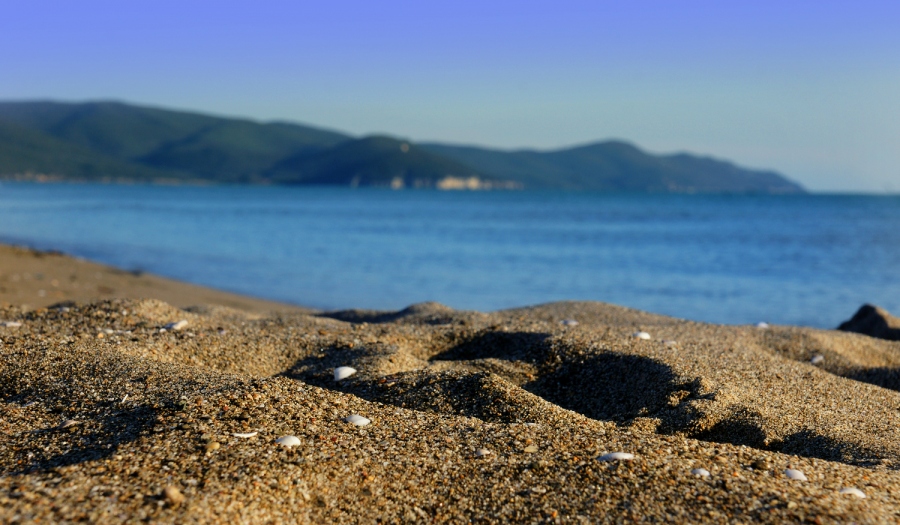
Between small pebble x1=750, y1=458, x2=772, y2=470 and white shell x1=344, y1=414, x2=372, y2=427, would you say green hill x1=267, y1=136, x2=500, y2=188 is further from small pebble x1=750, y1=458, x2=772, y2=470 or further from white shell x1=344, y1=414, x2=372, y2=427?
small pebble x1=750, y1=458, x2=772, y2=470

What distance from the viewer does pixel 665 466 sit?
4066mm

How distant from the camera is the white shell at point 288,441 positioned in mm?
4153

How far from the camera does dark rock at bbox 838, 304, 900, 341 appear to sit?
9445 millimetres

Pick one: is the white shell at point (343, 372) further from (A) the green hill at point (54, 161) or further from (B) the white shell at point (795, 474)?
(A) the green hill at point (54, 161)

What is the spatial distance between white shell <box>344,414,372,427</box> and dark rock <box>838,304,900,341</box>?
7.50 meters

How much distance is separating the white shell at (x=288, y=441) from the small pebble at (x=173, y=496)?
74cm

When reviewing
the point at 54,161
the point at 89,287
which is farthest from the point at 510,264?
the point at 54,161

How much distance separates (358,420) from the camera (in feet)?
15.2


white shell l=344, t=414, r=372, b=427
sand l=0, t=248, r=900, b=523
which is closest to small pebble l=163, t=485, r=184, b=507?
sand l=0, t=248, r=900, b=523

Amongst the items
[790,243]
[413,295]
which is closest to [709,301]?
[413,295]

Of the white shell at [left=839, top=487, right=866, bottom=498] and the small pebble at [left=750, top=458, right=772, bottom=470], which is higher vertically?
the white shell at [left=839, top=487, right=866, bottom=498]

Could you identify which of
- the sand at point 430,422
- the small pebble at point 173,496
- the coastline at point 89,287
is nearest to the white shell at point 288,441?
the sand at point 430,422

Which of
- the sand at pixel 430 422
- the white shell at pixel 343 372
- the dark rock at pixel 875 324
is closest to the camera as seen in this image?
the sand at pixel 430 422

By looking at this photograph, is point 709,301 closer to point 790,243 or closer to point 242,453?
point 242,453
